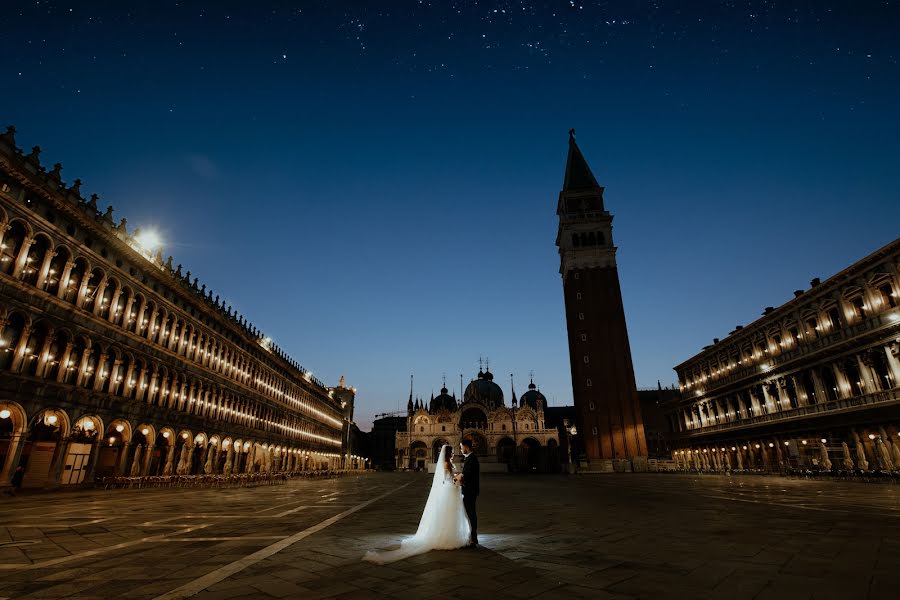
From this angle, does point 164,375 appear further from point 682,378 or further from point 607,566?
point 682,378

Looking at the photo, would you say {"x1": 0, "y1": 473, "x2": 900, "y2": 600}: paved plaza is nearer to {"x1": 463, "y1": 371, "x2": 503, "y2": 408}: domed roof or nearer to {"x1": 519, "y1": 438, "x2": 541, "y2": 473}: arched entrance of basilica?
{"x1": 519, "y1": 438, "x2": 541, "y2": 473}: arched entrance of basilica

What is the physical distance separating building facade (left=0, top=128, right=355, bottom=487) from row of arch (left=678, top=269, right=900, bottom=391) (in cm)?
4526

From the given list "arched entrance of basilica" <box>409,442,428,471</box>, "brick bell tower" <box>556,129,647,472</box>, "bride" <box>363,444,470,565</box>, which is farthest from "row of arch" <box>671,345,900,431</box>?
"arched entrance of basilica" <box>409,442,428,471</box>

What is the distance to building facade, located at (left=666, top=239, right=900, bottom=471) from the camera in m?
26.7

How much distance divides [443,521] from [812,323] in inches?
1544

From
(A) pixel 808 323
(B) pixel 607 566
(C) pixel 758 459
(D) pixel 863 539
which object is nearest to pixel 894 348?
(A) pixel 808 323

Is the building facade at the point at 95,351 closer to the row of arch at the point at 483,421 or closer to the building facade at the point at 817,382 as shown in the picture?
the building facade at the point at 817,382

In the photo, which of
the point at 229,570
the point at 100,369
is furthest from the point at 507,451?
the point at 229,570

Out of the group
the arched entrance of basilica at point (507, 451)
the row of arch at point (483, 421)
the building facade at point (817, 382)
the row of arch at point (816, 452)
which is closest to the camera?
the row of arch at point (816, 452)

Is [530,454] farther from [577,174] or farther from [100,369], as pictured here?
[100,369]

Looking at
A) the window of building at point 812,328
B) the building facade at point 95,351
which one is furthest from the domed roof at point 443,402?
the window of building at point 812,328

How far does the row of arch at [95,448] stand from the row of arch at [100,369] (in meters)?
1.56

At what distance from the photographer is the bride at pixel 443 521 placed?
279 inches

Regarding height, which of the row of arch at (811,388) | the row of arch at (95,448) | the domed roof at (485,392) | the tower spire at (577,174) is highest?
the tower spire at (577,174)
